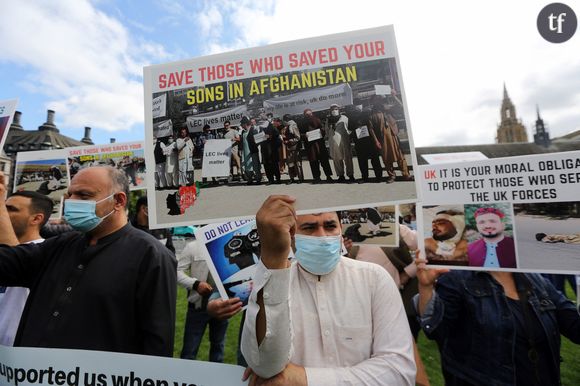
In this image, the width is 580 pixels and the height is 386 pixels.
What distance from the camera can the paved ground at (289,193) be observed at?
1543 mm

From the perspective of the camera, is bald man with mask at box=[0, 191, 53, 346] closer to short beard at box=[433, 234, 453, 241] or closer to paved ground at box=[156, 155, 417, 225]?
paved ground at box=[156, 155, 417, 225]

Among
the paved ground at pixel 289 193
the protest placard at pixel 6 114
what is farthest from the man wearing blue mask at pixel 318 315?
the protest placard at pixel 6 114

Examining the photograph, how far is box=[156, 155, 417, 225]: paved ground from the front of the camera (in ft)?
5.06

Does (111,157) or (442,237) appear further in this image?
(111,157)

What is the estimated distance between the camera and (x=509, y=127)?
3406 inches

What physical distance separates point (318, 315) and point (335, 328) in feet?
0.31

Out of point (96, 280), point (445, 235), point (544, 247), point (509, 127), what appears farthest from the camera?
point (509, 127)

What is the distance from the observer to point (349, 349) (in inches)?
61.9

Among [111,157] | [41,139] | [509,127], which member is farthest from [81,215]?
[509,127]

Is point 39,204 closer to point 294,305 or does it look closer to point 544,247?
point 294,305

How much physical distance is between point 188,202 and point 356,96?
0.94 m

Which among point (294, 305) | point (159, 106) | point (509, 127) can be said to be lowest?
point (294, 305)

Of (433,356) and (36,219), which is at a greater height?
(36,219)

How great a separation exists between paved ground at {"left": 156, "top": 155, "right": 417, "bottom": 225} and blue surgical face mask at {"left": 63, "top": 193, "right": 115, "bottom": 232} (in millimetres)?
824
